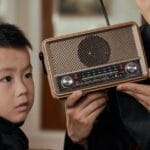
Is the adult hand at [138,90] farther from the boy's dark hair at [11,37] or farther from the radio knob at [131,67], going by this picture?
the boy's dark hair at [11,37]

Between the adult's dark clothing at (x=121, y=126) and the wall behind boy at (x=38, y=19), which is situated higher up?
the adult's dark clothing at (x=121, y=126)

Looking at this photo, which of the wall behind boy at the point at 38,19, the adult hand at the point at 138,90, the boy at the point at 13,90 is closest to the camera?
the adult hand at the point at 138,90

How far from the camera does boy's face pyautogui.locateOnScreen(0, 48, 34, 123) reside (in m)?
0.90

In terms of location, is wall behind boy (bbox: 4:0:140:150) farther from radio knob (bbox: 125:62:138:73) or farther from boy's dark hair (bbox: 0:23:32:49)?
radio knob (bbox: 125:62:138:73)

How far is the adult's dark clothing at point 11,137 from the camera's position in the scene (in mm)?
871

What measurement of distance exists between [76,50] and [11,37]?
203 millimetres

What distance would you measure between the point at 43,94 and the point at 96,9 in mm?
674

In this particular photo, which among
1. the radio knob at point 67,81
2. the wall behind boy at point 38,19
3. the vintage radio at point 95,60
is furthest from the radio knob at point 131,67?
the wall behind boy at point 38,19

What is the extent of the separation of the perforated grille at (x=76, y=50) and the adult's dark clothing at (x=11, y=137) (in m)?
0.18

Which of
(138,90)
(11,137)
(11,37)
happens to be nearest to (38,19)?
(11,37)

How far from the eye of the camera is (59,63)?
80cm

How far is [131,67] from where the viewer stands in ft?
2.62

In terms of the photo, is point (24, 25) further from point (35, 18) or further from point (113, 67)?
point (113, 67)

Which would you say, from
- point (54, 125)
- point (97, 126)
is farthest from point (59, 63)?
point (54, 125)
